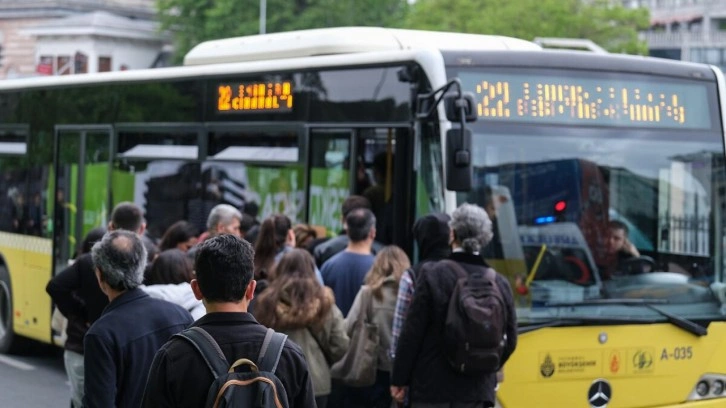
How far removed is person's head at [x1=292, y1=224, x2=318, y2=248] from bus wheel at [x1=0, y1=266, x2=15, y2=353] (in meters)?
5.19

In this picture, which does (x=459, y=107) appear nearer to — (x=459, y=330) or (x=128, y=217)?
(x=459, y=330)

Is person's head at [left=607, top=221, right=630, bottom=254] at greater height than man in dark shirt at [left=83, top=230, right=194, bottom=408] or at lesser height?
greater

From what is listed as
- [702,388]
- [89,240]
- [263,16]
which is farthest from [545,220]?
[263,16]

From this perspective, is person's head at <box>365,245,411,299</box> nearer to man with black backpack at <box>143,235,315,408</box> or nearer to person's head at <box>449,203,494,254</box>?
person's head at <box>449,203,494,254</box>

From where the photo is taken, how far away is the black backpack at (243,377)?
3.96 m

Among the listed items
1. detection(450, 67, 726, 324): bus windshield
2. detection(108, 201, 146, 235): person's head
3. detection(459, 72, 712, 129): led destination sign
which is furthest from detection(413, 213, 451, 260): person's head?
detection(108, 201, 146, 235): person's head

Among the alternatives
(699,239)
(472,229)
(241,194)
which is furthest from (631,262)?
(241,194)

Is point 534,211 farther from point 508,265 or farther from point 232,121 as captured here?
point 232,121

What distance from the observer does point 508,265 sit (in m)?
8.70

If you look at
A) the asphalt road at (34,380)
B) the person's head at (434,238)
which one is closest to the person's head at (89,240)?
the person's head at (434,238)

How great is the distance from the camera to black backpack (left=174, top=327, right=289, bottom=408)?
3.96 metres

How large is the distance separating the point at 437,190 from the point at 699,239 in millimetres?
1849

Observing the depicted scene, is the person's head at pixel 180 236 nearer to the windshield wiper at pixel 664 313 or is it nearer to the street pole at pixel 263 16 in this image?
the windshield wiper at pixel 664 313

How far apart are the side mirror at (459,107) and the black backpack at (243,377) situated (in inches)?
171
